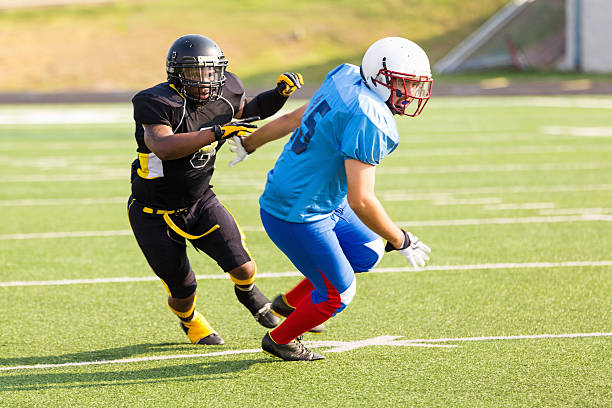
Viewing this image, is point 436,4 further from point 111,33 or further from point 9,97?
point 9,97

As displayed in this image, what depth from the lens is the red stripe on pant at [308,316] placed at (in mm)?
4262

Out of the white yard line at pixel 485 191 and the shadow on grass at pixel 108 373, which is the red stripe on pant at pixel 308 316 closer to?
the shadow on grass at pixel 108 373

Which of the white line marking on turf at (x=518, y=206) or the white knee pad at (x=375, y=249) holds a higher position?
the white knee pad at (x=375, y=249)

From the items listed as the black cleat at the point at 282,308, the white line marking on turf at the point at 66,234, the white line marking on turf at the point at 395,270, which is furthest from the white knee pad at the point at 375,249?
the white line marking on turf at the point at 66,234

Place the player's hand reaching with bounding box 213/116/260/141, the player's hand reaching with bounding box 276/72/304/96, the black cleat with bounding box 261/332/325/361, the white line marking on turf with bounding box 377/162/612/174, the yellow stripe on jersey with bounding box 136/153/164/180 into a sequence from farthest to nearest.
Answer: the white line marking on turf with bounding box 377/162/612/174 → the player's hand reaching with bounding box 276/72/304/96 → the yellow stripe on jersey with bounding box 136/153/164/180 → the black cleat with bounding box 261/332/325/361 → the player's hand reaching with bounding box 213/116/260/141

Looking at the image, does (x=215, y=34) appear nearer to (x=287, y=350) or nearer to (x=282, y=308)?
(x=282, y=308)

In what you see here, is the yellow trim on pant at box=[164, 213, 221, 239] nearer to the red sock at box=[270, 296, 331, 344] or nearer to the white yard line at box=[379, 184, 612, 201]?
the red sock at box=[270, 296, 331, 344]

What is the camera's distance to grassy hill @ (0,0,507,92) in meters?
36.2

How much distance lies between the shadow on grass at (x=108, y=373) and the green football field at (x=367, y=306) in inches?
0.5

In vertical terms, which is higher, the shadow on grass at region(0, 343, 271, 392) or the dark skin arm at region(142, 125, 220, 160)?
the dark skin arm at region(142, 125, 220, 160)

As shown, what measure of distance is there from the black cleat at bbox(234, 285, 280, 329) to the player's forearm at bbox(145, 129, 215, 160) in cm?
97

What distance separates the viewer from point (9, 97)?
2734 cm

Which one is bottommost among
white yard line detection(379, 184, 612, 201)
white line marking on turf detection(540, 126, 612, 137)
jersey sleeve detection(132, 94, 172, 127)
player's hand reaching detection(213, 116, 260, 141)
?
white line marking on turf detection(540, 126, 612, 137)

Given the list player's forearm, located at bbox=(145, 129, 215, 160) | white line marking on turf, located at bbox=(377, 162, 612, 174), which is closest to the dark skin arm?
player's forearm, located at bbox=(145, 129, 215, 160)
